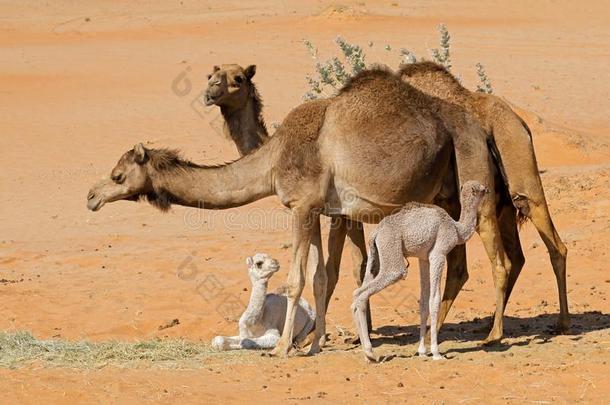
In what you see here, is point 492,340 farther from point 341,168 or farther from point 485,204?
point 341,168

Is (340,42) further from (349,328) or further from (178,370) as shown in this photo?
(178,370)

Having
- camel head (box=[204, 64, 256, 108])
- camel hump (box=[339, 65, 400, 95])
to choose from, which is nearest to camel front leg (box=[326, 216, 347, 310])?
camel hump (box=[339, 65, 400, 95])

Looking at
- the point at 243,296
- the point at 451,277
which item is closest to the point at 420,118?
the point at 451,277

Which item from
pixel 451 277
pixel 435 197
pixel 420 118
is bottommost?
pixel 451 277

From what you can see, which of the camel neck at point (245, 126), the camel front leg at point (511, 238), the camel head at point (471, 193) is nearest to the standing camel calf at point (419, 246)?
the camel head at point (471, 193)

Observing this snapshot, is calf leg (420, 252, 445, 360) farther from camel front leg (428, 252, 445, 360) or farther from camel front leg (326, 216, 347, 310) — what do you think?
camel front leg (326, 216, 347, 310)

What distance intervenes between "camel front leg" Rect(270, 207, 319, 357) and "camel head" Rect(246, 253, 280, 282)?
1.30 feet

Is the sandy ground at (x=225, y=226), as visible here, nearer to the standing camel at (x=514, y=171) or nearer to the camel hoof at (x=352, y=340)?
the camel hoof at (x=352, y=340)

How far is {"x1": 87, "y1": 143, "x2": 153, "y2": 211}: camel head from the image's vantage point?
9.66 m

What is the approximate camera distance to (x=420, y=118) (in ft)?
32.2

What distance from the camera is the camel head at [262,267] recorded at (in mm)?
9758

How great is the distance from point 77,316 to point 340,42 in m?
8.67

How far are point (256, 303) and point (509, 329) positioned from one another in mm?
2602

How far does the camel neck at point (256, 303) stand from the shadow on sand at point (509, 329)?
1149 millimetres
